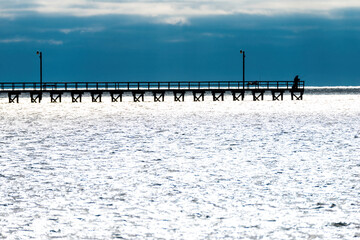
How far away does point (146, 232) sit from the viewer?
8023mm

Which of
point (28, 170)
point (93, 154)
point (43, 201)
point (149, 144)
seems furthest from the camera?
point (149, 144)

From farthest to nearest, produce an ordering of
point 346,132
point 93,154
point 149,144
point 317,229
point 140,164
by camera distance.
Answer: point 346,132 → point 149,144 → point 93,154 → point 140,164 → point 317,229

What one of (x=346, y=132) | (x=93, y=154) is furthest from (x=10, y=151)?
(x=346, y=132)

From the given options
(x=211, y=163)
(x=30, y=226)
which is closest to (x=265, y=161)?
(x=211, y=163)

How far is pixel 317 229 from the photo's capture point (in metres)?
8.16

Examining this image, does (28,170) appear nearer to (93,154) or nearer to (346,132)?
(93,154)

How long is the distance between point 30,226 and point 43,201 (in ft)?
5.67

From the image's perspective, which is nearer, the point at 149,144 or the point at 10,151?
the point at 10,151

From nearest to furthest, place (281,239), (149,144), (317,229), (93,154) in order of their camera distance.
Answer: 1. (281,239)
2. (317,229)
3. (93,154)
4. (149,144)

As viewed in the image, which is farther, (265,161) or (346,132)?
(346,132)

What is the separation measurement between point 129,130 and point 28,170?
13.4m

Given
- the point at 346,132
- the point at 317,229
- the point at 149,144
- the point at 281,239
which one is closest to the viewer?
the point at 281,239

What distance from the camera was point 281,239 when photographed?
25.1 ft

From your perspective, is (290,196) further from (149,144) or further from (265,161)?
(149,144)
